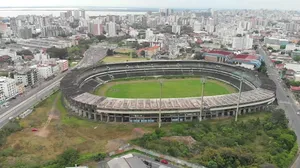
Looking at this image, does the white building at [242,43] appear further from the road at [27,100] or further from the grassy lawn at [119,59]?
the road at [27,100]

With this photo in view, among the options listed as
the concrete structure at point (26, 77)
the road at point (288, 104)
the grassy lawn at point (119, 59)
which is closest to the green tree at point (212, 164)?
the road at point (288, 104)

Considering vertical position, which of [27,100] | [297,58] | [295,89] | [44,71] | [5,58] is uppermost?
[297,58]

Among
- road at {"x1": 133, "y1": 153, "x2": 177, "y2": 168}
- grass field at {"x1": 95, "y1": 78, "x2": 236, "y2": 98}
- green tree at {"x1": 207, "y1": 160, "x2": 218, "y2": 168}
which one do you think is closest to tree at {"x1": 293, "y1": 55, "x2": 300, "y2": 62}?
grass field at {"x1": 95, "y1": 78, "x2": 236, "y2": 98}

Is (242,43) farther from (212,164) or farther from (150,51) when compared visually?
(212,164)

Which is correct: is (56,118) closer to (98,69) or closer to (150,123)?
(150,123)

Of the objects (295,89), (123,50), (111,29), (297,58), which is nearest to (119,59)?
(123,50)
